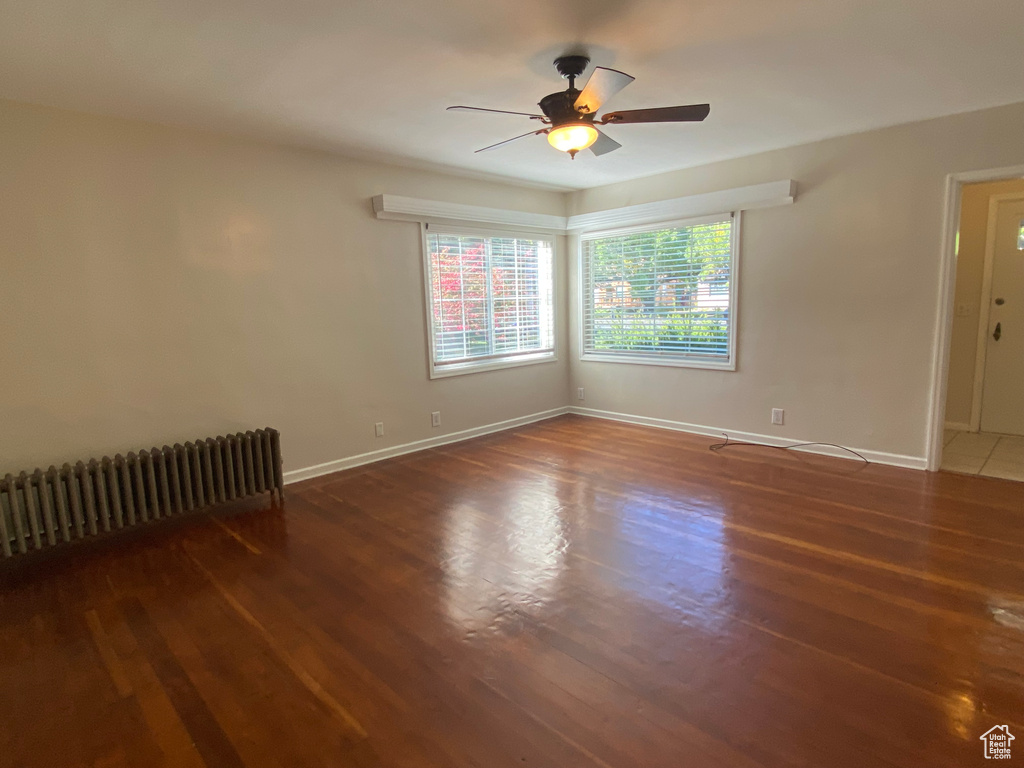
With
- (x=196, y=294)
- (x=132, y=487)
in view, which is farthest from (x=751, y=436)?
(x=132, y=487)

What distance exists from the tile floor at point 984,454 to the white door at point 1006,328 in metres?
0.25

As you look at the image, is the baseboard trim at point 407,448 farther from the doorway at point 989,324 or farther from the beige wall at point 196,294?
the doorway at point 989,324

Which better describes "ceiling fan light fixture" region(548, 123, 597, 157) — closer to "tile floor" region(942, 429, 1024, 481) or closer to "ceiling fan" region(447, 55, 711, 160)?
"ceiling fan" region(447, 55, 711, 160)

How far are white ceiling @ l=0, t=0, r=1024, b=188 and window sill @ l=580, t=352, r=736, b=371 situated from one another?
6.80 feet

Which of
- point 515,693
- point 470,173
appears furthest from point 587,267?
point 515,693

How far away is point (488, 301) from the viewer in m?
5.37

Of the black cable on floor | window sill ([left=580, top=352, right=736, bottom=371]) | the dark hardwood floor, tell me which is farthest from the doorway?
window sill ([left=580, top=352, right=736, bottom=371])

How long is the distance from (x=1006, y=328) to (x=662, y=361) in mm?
3009

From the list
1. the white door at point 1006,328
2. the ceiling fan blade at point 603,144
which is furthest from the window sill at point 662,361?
the ceiling fan blade at point 603,144

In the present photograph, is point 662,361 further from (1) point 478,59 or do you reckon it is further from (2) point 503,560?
(1) point 478,59

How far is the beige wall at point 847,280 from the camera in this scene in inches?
149

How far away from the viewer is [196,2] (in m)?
2.03

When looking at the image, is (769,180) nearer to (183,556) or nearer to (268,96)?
(268,96)

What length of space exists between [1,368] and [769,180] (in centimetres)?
546
